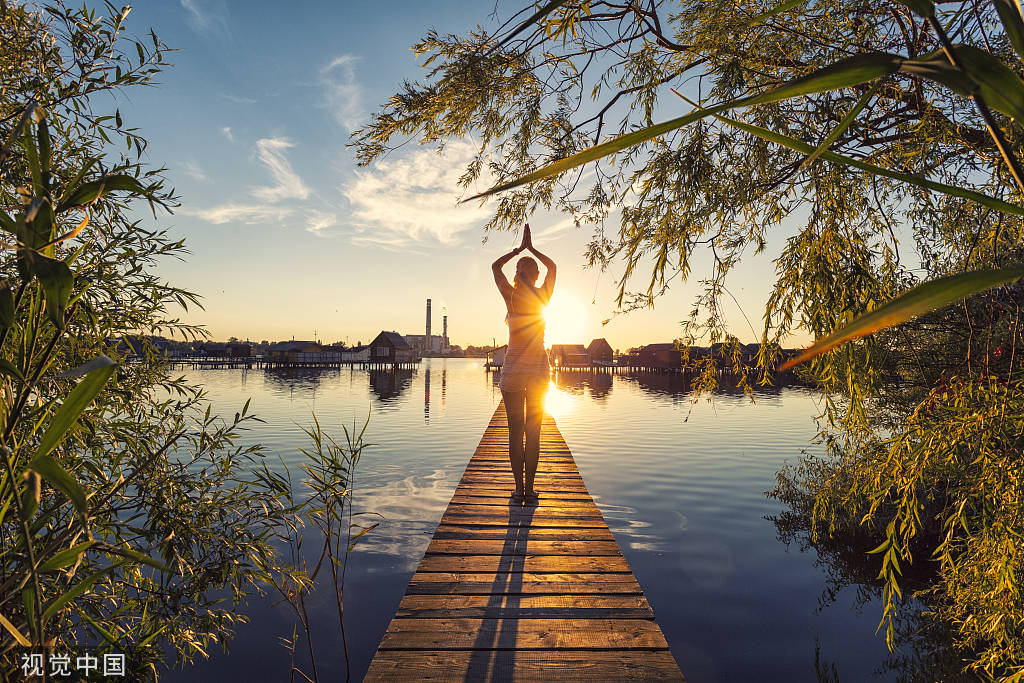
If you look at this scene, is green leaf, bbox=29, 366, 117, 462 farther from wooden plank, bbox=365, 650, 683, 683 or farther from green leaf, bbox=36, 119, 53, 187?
wooden plank, bbox=365, 650, 683, 683

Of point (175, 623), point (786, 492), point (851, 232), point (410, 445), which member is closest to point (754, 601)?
point (786, 492)

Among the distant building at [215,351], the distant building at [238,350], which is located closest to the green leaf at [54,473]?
the distant building at [215,351]

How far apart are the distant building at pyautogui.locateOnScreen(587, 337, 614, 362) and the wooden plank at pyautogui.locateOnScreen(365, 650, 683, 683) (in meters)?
88.7

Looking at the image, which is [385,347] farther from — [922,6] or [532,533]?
[922,6]

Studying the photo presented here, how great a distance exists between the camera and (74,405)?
42.8 inches

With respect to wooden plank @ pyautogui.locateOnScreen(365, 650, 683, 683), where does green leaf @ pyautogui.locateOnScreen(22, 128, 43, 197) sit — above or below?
above

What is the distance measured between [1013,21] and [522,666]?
9.87 ft

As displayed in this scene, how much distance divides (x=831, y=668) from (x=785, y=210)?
22.5 ft

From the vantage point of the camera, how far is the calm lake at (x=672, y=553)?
23.9 feet

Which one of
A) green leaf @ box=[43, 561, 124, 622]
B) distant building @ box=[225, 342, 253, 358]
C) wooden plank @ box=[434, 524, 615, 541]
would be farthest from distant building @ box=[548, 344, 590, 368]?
green leaf @ box=[43, 561, 124, 622]

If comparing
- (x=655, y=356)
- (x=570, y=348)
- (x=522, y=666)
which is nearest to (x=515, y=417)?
(x=522, y=666)

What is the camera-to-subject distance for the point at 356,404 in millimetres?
30578

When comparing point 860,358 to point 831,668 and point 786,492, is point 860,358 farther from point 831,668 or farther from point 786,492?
point 786,492

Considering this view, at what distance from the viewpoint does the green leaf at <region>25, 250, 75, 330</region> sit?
3.03 ft
